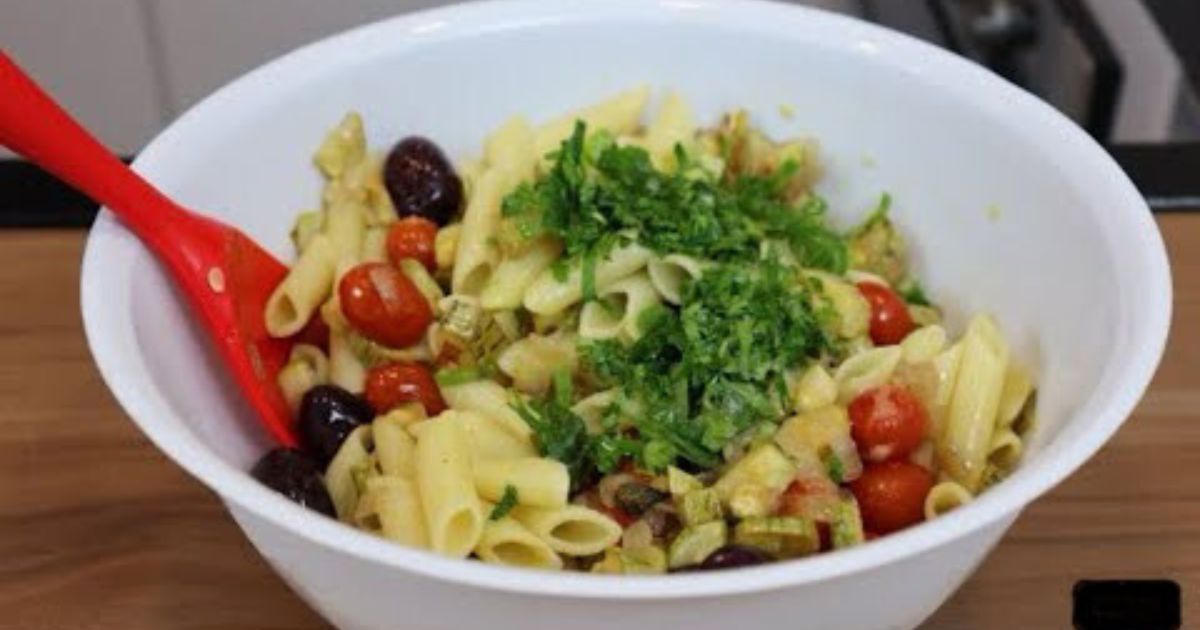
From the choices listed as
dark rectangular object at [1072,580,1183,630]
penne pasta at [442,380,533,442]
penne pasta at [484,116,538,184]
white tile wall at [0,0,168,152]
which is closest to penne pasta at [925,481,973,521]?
dark rectangular object at [1072,580,1183,630]

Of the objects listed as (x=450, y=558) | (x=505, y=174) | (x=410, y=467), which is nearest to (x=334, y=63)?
(x=505, y=174)

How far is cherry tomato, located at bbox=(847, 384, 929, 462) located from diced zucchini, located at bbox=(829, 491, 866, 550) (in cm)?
6

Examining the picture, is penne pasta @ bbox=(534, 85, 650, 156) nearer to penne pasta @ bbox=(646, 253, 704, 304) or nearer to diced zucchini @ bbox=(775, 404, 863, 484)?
penne pasta @ bbox=(646, 253, 704, 304)

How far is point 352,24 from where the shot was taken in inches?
66.9

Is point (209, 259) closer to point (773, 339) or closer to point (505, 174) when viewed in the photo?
point (505, 174)

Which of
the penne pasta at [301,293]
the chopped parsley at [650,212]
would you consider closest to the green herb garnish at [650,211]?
the chopped parsley at [650,212]

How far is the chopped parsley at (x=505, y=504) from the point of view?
0.80 m

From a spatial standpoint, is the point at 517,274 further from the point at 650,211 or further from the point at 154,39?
the point at 154,39

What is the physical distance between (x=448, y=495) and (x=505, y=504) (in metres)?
0.04

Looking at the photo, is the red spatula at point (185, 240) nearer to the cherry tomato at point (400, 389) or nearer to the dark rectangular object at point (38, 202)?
the cherry tomato at point (400, 389)

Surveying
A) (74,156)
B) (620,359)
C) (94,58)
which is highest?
(74,156)

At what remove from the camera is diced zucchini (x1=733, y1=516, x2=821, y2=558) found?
2.52 ft

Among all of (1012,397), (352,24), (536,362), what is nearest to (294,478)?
(536,362)

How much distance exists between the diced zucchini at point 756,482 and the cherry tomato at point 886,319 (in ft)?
0.43
